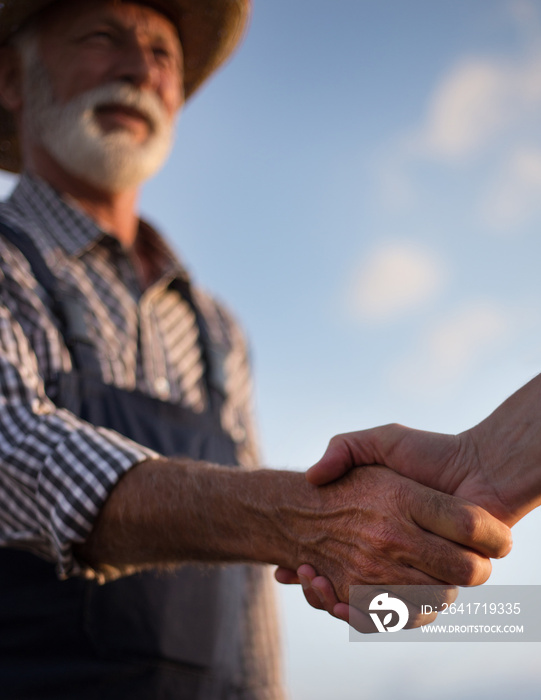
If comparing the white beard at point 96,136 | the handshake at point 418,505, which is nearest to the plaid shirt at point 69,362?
the white beard at point 96,136

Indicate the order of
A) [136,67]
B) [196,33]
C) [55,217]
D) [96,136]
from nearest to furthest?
1. [55,217]
2. [96,136]
3. [136,67]
4. [196,33]

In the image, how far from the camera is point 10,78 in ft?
10.3

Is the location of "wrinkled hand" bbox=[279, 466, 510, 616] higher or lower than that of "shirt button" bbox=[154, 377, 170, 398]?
higher

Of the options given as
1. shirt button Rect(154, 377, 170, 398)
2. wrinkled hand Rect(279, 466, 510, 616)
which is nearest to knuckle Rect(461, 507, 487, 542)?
wrinkled hand Rect(279, 466, 510, 616)

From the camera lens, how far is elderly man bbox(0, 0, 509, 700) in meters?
1.45

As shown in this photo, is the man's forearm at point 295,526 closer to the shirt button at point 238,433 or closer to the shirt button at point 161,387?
the shirt button at point 161,387

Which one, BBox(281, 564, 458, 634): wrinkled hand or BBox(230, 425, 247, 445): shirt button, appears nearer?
BBox(281, 564, 458, 634): wrinkled hand

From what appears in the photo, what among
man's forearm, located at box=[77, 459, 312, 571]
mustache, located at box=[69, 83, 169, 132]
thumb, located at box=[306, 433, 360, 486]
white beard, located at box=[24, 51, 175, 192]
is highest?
mustache, located at box=[69, 83, 169, 132]

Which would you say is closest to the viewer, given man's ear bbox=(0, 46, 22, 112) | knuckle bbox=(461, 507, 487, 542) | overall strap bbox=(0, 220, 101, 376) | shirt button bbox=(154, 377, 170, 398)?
knuckle bbox=(461, 507, 487, 542)

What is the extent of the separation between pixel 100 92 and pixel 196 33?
859 mm

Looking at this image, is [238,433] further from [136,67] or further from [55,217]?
[136,67]

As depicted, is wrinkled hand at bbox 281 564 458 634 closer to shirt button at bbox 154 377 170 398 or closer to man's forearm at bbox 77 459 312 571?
man's forearm at bbox 77 459 312 571

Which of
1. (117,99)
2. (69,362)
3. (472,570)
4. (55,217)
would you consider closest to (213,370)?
(69,362)

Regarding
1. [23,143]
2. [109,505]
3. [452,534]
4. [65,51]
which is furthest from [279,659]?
[65,51]
